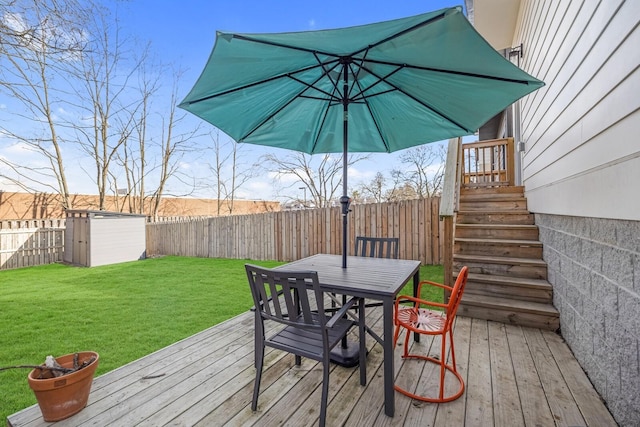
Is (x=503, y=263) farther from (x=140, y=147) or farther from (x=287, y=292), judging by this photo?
(x=140, y=147)

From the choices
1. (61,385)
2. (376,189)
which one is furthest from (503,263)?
(376,189)

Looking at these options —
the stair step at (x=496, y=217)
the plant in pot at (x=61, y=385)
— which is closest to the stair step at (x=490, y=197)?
the stair step at (x=496, y=217)

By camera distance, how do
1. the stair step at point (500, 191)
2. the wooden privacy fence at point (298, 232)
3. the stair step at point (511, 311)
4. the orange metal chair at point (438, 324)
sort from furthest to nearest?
the wooden privacy fence at point (298, 232) < the stair step at point (500, 191) < the stair step at point (511, 311) < the orange metal chair at point (438, 324)

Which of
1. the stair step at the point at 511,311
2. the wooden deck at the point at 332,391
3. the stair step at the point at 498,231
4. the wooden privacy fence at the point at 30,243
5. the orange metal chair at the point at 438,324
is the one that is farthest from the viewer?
the wooden privacy fence at the point at 30,243

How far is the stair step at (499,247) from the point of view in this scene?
12.1 feet

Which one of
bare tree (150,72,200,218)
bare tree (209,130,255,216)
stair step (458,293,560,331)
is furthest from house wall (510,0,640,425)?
bare tree (150,72,200,218)

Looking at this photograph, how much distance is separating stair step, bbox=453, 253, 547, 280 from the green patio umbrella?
1.70m

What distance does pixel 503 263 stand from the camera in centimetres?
358

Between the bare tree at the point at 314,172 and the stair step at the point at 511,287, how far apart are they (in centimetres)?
974

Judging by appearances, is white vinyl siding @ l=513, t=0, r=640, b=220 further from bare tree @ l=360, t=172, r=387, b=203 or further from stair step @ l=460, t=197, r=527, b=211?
bare tree @ l=360, t=172, r=387, b=203

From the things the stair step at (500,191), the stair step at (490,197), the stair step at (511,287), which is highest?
the stair step at (500,191)

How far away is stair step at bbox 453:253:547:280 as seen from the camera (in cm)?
343

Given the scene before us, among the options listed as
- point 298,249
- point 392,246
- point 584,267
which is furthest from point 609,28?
point 298,249

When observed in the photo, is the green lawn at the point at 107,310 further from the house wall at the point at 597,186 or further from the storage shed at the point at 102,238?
the house wall at the point at 597,186
